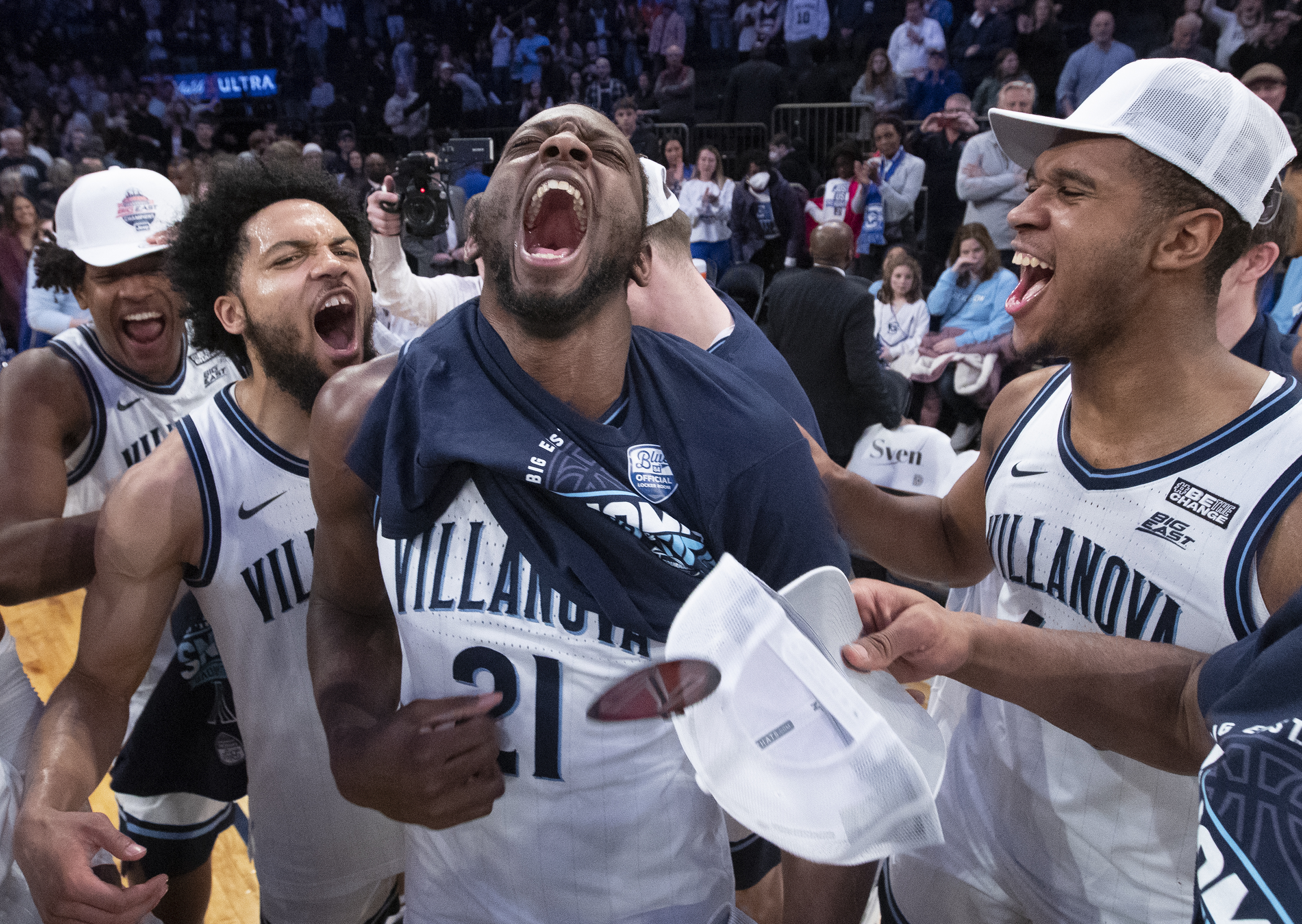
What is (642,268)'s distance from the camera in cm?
177

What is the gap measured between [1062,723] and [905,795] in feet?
1.84

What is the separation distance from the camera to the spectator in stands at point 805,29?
10.5 meters

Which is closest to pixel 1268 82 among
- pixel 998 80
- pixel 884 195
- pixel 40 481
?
pixel 884 195

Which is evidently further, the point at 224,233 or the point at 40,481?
the point at 40,481

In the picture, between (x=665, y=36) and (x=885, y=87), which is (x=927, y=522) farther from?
(x=665, y=36)

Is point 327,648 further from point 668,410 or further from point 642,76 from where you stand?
point 642,76

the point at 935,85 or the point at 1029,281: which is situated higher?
the point at 1029,281

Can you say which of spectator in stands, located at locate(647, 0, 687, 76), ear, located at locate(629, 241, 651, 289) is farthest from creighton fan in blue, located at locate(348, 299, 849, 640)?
spectator in stands, located at locate(647, 0, 687, 76)

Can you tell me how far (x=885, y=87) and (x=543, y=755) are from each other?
28.6 ft

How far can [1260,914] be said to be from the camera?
2.90 ft

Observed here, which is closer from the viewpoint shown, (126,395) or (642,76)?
(126,395)

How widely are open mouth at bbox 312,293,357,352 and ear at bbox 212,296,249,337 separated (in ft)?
0.52

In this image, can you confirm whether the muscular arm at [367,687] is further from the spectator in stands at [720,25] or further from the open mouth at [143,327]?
the spectator in stands at [720,25]

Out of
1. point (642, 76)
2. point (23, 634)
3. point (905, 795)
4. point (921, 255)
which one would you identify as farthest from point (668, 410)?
point (642, 76)
